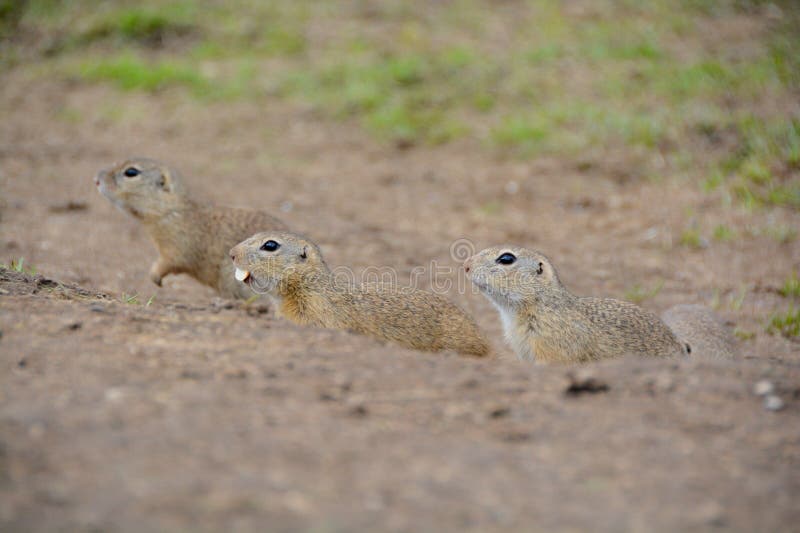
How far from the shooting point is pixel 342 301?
5.38 m

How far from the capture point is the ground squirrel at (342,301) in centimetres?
529

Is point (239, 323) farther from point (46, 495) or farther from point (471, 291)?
point (471, 291)

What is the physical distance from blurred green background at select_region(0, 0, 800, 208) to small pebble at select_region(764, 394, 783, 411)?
200 inches

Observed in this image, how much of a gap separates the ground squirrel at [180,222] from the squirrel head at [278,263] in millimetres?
691

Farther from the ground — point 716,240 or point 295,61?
point 295,61

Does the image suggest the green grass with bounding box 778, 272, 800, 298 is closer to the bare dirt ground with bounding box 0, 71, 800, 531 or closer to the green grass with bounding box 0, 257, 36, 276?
the bare dirt ground with bounding box 0, 71, 800, 531

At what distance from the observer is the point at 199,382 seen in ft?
11.7

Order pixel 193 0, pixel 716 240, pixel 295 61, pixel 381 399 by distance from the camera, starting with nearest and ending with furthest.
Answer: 1. pixel 381 399
2. pixel 716 240
3. pixel 295 61
4. pixel 193 0

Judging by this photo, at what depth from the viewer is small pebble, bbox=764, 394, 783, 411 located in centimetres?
363

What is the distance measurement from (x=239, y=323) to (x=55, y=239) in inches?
144

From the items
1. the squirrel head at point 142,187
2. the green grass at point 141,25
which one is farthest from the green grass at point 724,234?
the green grass at point 141,25

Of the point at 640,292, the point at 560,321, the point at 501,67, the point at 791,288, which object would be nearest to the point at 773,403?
the point at 560,321

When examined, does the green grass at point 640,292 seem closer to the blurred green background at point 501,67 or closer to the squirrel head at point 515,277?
the squirrel head at point 515,277

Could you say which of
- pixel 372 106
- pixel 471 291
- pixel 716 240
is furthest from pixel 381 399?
pixel 372 106
